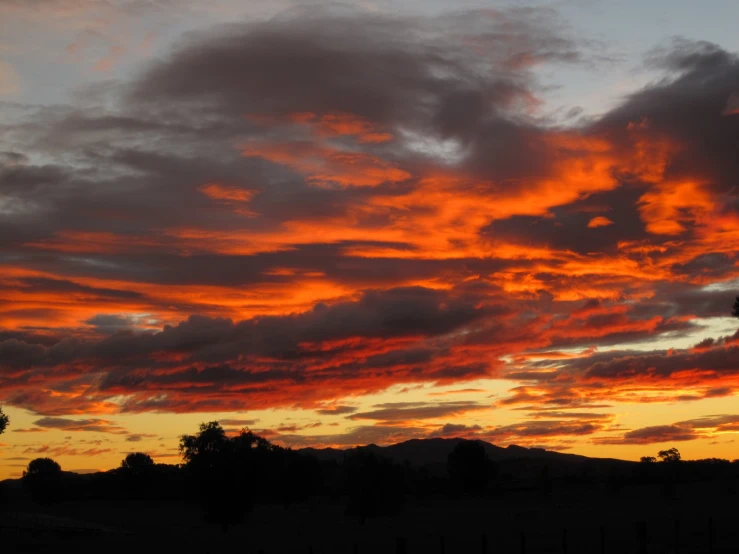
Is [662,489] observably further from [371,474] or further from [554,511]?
[371,474]

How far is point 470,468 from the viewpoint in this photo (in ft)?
574

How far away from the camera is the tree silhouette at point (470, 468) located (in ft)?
571

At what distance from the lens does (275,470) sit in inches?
6107

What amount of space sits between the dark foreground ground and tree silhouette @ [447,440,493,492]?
15.5 metres

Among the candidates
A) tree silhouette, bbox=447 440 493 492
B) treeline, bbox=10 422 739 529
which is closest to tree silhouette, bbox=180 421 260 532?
treeline, bbox=10 422 739 529

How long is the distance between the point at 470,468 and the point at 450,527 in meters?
82.7

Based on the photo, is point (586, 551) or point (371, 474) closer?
point (586, 551)

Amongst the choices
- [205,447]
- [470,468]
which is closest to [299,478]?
[470,468]

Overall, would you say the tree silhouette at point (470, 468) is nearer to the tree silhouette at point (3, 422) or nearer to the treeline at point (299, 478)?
the treeline at point (299, 478)

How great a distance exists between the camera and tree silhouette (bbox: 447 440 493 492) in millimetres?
174000

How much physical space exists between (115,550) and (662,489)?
277 feet

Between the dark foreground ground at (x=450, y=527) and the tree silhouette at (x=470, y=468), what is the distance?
1552 centimetres


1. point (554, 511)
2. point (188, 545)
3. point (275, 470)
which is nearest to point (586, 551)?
point (188, 545)

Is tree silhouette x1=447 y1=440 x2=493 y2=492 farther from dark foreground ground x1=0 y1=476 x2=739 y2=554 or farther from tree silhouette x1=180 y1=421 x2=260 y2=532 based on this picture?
tree silhouette x1=180 y1=421 x2=260 y2=532
